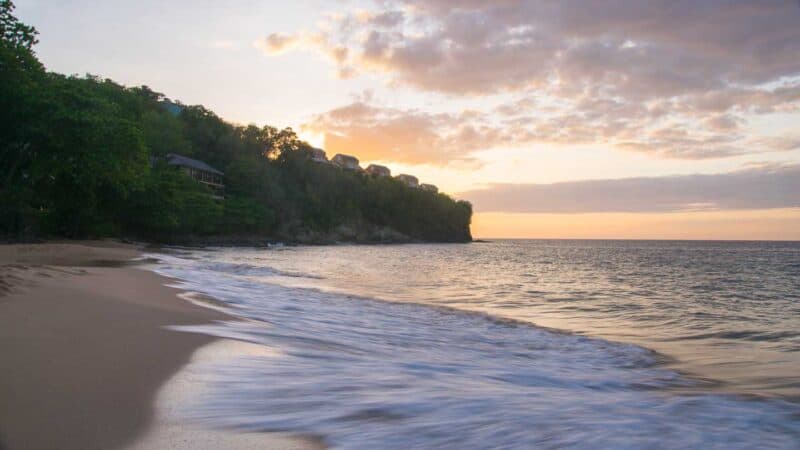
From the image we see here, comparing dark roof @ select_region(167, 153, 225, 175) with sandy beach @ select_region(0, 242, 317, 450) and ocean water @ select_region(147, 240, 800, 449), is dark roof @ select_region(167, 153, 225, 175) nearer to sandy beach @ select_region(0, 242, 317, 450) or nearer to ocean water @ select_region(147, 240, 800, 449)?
ocean water @ select_region(147, 240, 800, 449)

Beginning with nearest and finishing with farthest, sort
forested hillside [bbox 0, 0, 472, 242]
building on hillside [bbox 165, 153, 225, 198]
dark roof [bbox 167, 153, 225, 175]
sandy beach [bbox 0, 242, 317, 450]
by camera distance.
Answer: sandy beach [bbox 0, 242, 317, 450] → forested hillside [bbox 0, 0, 472, 242] → dark roof [bbox 167, 153, 225, 175] → building on hillside [bbox 165, 153, 225, 198]

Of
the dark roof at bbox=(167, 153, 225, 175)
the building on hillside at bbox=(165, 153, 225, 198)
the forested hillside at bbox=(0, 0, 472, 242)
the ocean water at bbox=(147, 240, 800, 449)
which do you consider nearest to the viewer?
the ocean water at bbox=(147, 240, 800, 449)

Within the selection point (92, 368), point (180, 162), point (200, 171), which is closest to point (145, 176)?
point (180, 162)

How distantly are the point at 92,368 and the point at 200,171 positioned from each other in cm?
5879

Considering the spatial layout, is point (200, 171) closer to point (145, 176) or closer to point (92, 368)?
point (145, 176)

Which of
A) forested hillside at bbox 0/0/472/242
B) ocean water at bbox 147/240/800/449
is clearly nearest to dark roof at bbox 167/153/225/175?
forested hillside at bbox 0/0/472/242

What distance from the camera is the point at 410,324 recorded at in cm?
757

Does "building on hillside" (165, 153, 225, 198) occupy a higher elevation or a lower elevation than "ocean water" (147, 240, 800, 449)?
higher

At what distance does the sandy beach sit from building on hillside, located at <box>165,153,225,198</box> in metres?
49.6

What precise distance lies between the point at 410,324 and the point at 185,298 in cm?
325

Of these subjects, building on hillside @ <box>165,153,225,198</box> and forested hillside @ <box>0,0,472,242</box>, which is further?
building on hillside @ <box>165,153,225,198</box>

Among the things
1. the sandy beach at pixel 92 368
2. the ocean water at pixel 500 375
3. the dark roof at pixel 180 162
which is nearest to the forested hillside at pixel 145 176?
the dark roof at pixel 180 162

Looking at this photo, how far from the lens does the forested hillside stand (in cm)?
2153

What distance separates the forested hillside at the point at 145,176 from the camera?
21.5m
